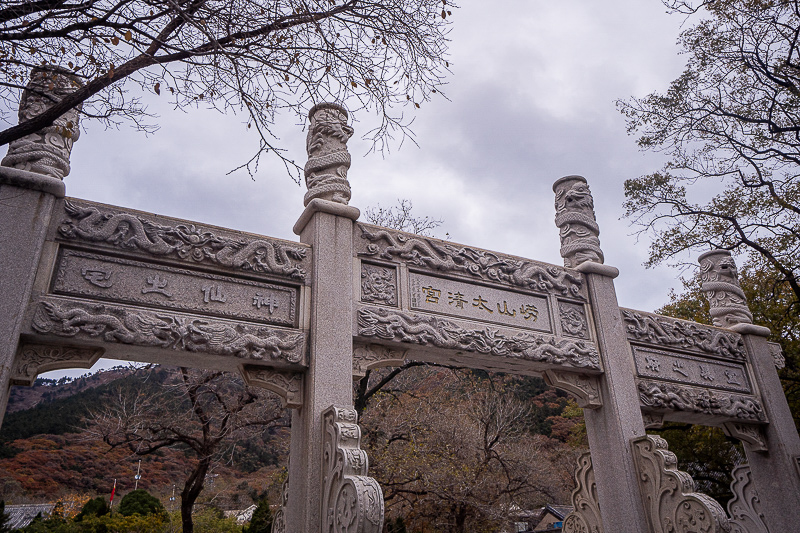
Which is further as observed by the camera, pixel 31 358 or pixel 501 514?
pixel 501 514

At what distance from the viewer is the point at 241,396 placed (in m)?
9.49

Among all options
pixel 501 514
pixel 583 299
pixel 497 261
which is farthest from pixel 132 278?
pixel 501 514

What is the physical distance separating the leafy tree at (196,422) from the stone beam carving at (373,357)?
14.8ft

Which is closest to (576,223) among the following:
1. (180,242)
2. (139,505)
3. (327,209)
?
(327,209)

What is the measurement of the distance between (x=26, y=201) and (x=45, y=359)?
3.51 ft

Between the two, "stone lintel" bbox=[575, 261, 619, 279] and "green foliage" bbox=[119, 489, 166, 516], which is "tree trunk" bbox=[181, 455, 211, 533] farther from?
"stone lintel" bbox=[575, 261, 619, 279]

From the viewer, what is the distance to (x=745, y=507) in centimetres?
626

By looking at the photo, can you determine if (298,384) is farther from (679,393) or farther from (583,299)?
(679,393)

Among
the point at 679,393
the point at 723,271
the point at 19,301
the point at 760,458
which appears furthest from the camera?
the point at 723,271

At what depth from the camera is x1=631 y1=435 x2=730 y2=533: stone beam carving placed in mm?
4317

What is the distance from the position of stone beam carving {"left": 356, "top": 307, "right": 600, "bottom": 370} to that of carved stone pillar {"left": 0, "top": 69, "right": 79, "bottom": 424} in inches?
89.3

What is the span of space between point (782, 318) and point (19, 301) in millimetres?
10527

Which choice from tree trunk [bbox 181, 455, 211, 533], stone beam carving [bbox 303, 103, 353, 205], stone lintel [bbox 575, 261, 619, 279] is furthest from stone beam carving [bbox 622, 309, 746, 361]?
tree trunk [bbox 181, 455, 211, 533]

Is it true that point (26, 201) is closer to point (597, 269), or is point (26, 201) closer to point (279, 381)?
point (279, 381)
